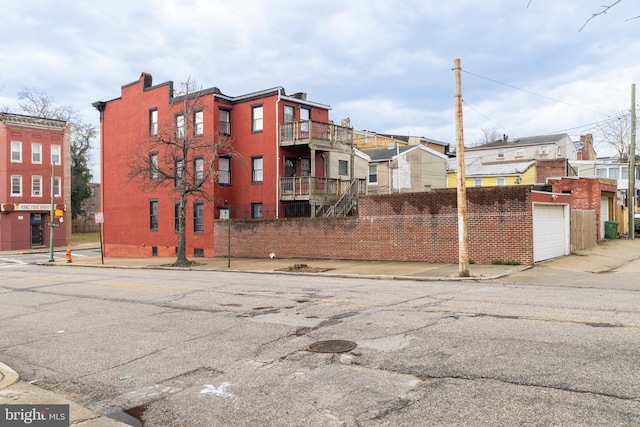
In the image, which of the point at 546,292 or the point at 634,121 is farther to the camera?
the point at 634,121

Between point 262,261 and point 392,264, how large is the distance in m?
7.56

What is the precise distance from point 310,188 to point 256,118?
233 inches

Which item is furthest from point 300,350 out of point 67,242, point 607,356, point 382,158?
point 67,242

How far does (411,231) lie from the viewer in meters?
21.4

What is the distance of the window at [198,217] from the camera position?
30.3 metres

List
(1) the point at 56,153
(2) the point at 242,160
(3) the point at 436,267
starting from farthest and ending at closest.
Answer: (1) the point at 56,153, (2) the point at 242,160, (3) the point at 436,267

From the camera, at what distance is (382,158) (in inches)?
1682

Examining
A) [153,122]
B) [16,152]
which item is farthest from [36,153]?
[153,122]

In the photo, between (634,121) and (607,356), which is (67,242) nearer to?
(634,121)

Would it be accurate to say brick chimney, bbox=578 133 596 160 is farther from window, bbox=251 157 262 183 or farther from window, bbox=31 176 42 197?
window, bbox=31 176 42 197

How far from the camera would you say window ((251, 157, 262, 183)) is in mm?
29938

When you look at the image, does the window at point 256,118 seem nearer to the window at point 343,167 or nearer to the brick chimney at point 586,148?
the window at point 343,167

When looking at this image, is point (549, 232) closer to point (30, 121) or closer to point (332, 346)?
point (332, 346)

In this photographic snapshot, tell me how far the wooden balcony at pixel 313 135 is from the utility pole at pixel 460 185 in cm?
Result: 1311
